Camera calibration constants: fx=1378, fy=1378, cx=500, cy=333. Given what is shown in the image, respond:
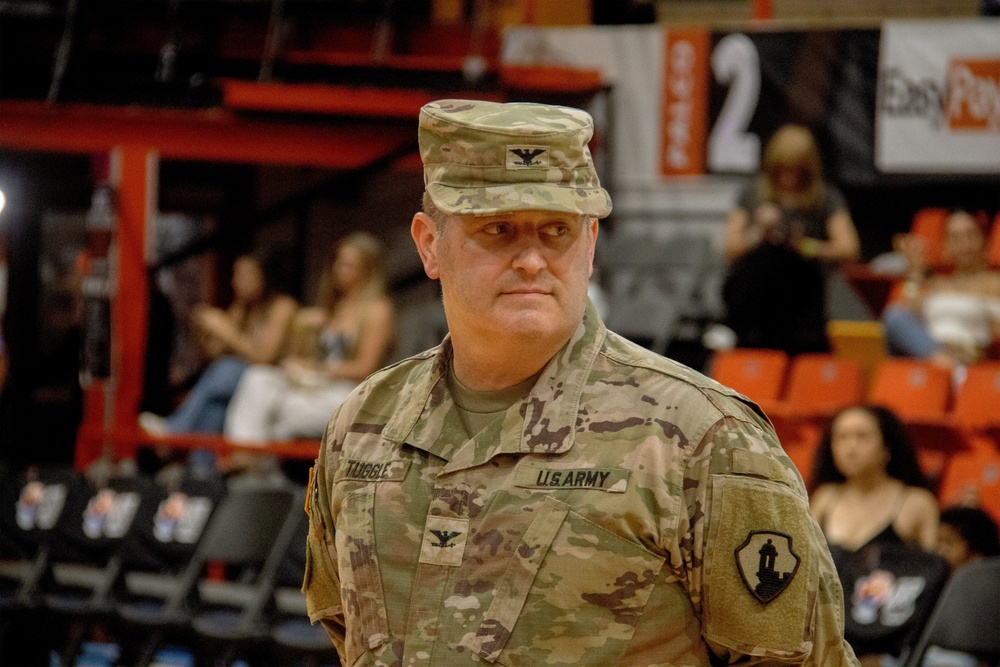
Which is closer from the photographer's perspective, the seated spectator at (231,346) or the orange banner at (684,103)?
the seated spectator at (231,346)

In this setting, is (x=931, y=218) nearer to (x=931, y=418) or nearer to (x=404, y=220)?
(x=931, y=418)

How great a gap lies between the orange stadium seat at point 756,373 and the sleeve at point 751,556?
5.09m

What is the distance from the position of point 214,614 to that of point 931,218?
16.3ft

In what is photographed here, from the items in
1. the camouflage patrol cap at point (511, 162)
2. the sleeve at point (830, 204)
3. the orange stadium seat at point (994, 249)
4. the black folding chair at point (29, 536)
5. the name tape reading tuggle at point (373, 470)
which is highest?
the camouflage patrol cap at point (511, 162)

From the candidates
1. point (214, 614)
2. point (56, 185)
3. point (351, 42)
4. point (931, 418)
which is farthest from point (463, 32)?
point (214, 614)

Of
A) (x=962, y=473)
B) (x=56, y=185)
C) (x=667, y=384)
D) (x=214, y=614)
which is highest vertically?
(x=667, y=384)

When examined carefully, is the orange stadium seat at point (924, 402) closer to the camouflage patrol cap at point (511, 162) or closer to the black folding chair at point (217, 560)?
the black folding chair at point (217, 560)

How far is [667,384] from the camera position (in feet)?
6.23

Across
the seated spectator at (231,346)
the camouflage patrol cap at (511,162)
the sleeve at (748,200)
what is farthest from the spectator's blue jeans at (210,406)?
the camouflage patrol cap at (511,162)

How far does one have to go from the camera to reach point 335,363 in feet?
23.5

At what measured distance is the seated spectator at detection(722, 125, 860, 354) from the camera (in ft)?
23.1

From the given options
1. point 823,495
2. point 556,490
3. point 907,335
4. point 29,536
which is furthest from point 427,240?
point 907,335

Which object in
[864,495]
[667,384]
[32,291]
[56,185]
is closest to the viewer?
[667,384]

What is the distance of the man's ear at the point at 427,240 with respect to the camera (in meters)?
1.97
